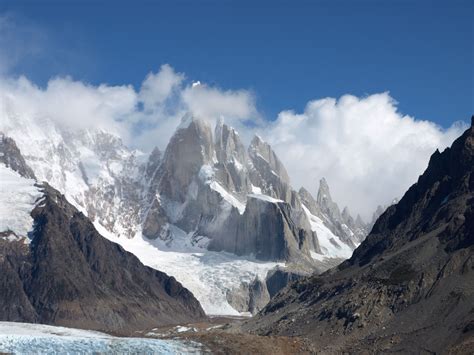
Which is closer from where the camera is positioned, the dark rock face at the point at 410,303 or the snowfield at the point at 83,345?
the snowfield at the point at 83,345

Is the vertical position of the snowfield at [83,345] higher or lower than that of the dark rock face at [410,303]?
lower

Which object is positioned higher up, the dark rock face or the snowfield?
the dark rock face

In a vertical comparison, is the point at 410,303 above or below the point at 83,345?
above

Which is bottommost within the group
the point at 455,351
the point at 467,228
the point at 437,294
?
the point at 455,351

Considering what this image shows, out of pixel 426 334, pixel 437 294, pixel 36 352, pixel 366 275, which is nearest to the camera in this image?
Answer: pixel 36 352

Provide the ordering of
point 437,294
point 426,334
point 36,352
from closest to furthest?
point 36,352 < point 426,334 < point 437,294

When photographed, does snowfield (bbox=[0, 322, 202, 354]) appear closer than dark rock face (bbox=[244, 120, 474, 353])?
Yes

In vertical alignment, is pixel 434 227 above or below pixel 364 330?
above

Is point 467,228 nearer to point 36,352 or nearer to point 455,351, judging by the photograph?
point 455,351

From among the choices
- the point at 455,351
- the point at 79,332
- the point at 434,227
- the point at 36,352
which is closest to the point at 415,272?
the point at 434,227

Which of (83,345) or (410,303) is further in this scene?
(410,303)

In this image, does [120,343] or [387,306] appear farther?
[387,306]
